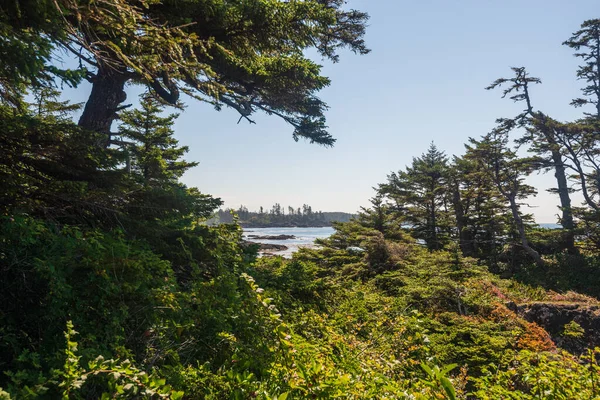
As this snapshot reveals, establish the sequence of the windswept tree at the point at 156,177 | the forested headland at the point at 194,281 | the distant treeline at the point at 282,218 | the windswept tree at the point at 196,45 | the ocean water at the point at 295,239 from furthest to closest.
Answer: the distant treeline at the point at 282,218
the ocean water at the point at 295,239
the windswept tree at the point at 156,177
the windswept tree at the point at 196,45
the forested headland at the point at 194,281

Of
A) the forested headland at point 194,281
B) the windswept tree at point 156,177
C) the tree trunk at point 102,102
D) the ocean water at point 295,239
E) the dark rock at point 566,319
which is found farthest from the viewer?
the ocean water at point 295,239

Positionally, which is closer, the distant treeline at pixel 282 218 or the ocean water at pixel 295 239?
the ocean water at pixel 295 239

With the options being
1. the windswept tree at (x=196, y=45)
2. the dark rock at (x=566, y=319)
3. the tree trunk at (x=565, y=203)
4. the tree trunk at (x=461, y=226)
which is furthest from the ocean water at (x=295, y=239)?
the tree trunk at (x=565, y=203)

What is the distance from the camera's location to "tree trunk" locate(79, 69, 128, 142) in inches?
284

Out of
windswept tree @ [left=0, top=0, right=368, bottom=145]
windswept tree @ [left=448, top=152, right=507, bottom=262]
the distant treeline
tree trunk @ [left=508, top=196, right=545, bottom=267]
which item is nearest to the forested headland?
windswept tree @ [left=0, top=0, right=368, bottom=145]

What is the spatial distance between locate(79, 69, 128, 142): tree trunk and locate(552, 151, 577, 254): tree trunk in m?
20.9

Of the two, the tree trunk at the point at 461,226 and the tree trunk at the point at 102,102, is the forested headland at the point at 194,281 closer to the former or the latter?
the tree trunk at the point at 102,102

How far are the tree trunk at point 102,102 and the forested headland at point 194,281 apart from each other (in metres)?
0.04

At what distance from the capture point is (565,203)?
19047mm

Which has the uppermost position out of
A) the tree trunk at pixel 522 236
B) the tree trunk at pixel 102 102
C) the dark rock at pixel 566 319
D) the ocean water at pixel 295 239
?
the tree trunk at pixel 102 102

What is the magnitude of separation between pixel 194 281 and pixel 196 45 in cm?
371

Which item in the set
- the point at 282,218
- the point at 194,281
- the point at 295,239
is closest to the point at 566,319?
the point at 194,281

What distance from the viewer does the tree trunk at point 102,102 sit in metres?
7.21

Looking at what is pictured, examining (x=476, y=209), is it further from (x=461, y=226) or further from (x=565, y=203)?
(x=565, y=203)
